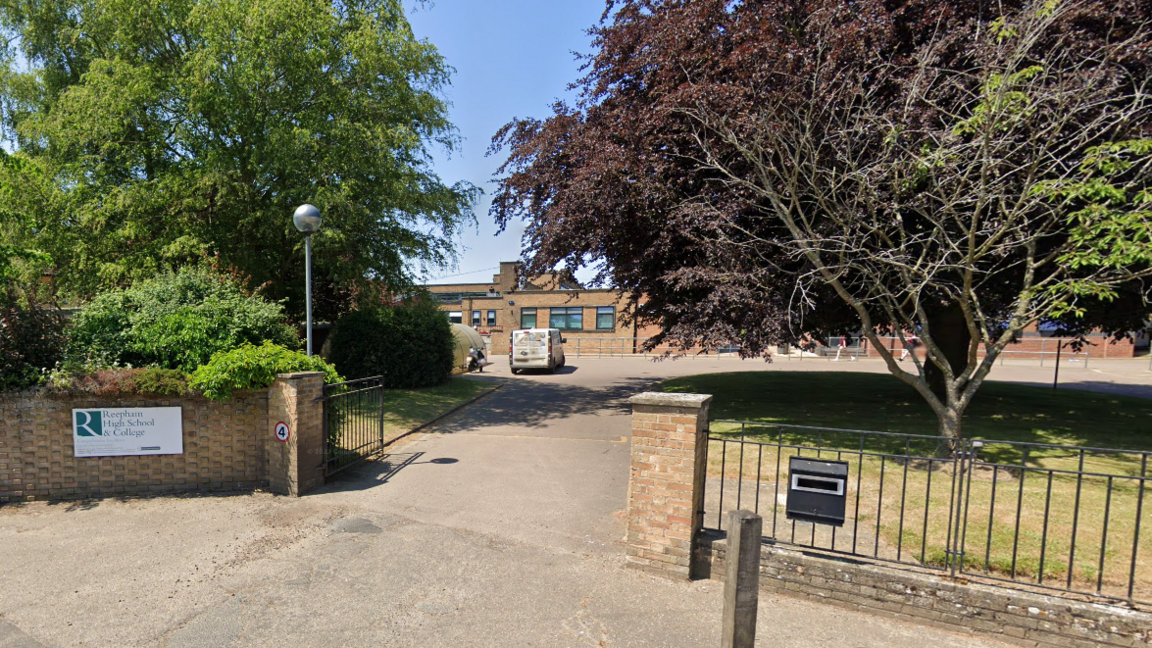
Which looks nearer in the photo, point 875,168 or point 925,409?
point 875,168

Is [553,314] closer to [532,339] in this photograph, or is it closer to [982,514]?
[532,339]

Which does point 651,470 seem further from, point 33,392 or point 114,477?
point 33,392

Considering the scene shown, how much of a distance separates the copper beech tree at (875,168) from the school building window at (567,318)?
26.7 metres

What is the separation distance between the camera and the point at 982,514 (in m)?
5.27

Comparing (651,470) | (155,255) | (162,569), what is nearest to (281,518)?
(162,569)

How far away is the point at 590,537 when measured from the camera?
199 inches

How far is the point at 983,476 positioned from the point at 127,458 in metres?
10.8

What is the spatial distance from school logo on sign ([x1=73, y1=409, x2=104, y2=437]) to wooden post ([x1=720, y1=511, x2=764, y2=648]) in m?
7.06

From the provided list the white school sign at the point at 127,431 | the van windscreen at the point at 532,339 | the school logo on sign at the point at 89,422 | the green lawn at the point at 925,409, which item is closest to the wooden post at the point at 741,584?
the white school sign at the point at 127,431

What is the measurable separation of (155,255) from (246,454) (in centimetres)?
795

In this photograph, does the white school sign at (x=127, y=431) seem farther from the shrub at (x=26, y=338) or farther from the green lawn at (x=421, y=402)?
the green lawn at (x=421, y=402)

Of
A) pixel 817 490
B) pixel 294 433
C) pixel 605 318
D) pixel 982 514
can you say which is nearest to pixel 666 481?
pixel 817 490

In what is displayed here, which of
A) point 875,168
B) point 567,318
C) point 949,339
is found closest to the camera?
point 875,168

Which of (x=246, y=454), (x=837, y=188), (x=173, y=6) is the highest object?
(x=173, y=6)
